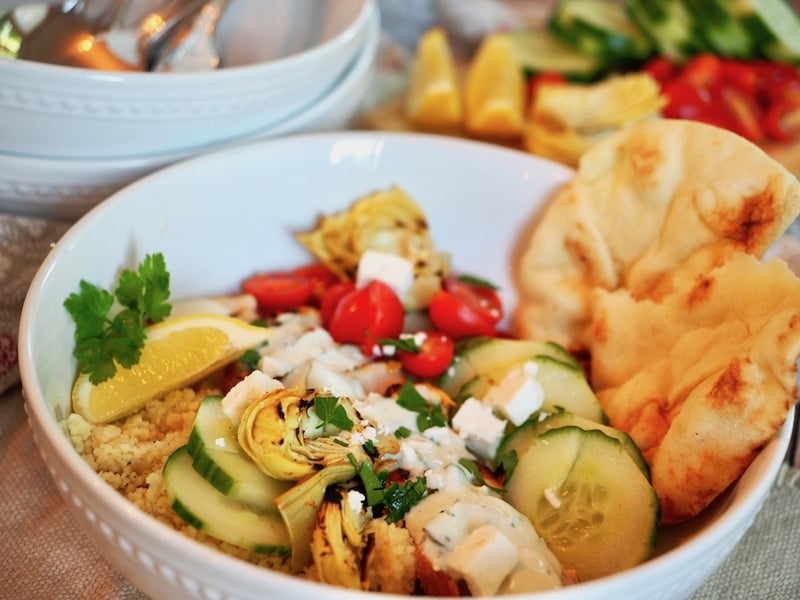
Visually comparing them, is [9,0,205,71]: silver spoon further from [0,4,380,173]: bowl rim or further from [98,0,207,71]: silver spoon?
[0,4,380,173]: bowl rim

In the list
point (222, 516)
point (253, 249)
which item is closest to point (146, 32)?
point (253, 249)

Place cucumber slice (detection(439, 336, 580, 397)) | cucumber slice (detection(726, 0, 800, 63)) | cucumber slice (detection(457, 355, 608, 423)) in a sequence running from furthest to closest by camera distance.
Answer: cucumber slice (detection(726, 0, 800, 63)) < cucumber slice (detection(439, 336, 580, 397)) < cucumber slice (detection(457, 355, 608, 423))

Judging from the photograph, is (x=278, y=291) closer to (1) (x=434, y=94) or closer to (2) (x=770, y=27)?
(1) (x=434, y=94)

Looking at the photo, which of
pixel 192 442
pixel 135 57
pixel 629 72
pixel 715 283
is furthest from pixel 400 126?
pixel 192 442

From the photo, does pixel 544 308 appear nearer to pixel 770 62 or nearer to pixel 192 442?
pixel 192 442

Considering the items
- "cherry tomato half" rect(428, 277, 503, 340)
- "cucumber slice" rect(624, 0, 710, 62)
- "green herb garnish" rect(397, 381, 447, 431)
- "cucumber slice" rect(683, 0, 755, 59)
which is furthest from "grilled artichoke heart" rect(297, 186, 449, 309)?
"cucumber slice" rect(683, 0, 755, 59)

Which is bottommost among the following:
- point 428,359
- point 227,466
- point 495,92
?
point 428,359

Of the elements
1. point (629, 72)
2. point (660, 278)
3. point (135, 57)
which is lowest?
point (629, 72)
